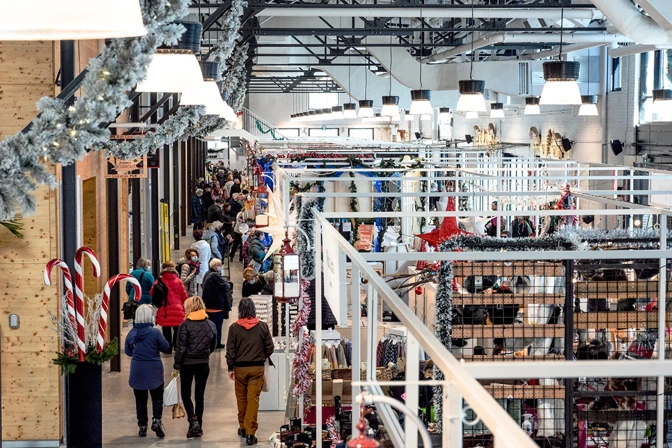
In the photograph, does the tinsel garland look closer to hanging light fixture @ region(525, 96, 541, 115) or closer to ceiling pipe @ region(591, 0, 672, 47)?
ceiling pipe @ region(591, 0, 672, 47)

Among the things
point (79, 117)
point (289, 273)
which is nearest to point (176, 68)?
point (79, 117)

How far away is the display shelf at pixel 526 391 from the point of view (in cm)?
480

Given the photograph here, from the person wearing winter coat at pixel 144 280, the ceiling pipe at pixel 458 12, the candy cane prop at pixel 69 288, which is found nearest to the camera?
the candy cane prop at pixel 69 288

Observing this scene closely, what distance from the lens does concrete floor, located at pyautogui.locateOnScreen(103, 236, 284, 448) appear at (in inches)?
361

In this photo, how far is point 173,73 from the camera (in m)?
4.46

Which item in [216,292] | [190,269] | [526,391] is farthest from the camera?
[190,269]

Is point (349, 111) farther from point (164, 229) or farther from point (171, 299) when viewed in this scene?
point (171, 299)

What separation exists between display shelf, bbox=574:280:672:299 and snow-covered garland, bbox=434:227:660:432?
39cm

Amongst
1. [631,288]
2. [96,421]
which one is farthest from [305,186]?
[631,288]

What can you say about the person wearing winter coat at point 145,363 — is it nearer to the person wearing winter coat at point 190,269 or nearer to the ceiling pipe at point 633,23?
the person wearing winter coat at point 190,269

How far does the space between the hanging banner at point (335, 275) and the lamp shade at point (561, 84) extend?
372 centimetres

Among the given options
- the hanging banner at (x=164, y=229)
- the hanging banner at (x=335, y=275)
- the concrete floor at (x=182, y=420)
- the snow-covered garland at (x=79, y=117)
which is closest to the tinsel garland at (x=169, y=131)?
the concrete floor at (x=182, y=420)

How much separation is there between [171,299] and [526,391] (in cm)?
726

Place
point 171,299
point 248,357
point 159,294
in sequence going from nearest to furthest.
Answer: point 248,357 → point 159,294 → point 171,299
